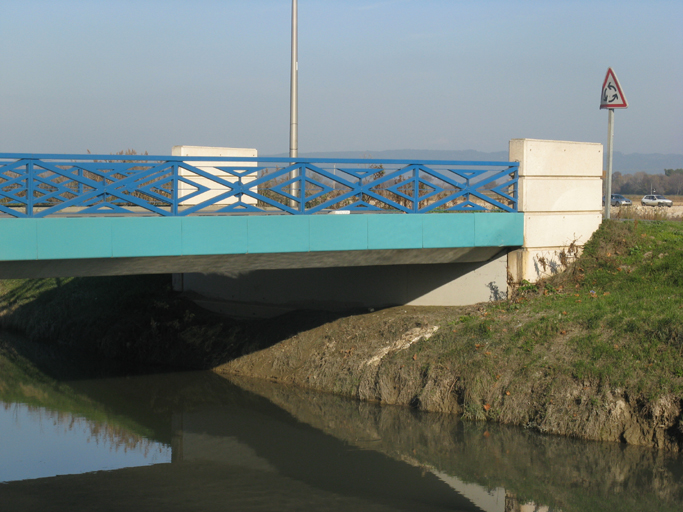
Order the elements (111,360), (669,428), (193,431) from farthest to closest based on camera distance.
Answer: (111,360)
(193,431)
(669,428)

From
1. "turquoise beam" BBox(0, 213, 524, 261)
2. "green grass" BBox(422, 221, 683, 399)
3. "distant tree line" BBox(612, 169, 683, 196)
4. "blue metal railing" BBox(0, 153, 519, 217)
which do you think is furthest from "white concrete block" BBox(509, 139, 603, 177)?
"distant tree line" BBox(612, 169, 683, 196)

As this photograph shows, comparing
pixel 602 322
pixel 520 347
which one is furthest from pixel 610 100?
pixel 520 347

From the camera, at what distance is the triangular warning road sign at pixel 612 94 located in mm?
14898

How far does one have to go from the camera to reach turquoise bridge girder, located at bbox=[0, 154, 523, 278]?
9.62 meters

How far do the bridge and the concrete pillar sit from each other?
5cm

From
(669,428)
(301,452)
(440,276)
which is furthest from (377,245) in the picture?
(669,428)

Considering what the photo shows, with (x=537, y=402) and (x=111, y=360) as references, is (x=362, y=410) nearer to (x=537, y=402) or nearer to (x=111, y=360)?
(x=537, y=402)

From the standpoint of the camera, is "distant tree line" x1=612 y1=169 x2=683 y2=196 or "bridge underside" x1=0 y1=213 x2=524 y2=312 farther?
"distant tree line" x1=612 y1=169 x2=683 y2=196

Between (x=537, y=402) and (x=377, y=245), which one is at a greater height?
(x=377, y=245)

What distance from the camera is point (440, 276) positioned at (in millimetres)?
14500

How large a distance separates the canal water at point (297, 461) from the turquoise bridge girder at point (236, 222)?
2.82m

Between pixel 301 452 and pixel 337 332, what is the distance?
4.31m

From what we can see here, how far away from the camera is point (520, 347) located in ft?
37.5

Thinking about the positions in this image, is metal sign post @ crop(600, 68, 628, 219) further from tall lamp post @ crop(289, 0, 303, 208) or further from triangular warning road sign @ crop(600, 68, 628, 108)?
tall lamp post @ crop(289, 0, 303, 208)
